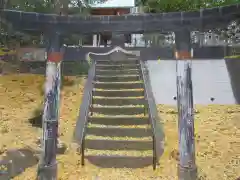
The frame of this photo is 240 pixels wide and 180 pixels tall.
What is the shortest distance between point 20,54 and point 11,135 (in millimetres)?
6651

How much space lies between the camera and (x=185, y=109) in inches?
259

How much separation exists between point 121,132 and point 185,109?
2.54 m

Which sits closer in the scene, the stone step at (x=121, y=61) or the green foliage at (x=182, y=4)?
the stone step at (x=121, y=61)

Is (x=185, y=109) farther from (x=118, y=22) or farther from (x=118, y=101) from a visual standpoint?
(x=118, y=101)

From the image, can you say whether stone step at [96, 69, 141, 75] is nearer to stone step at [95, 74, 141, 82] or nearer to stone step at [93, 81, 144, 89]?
stone step at [95, 74, 141, 82]

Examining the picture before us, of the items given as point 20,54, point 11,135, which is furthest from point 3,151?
point 20,54

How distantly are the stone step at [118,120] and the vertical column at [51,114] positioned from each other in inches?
104

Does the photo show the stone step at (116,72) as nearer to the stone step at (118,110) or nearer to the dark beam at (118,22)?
the stone step at (118,110)

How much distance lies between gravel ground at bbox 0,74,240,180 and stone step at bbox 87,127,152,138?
0.59 m

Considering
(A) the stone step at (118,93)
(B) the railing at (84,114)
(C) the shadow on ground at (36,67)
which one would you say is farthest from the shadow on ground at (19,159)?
(C) the shadow on ground at (36,67)

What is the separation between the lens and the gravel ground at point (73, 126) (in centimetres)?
722

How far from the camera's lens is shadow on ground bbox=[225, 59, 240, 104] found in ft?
39.2

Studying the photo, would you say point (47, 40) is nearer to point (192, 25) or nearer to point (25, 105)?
point (192, 25)

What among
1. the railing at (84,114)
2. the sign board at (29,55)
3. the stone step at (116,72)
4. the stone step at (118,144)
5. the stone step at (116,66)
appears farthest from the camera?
the sign board at (29,55)
